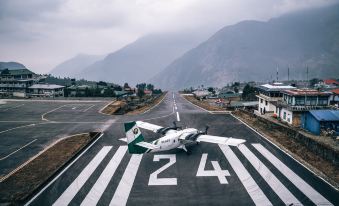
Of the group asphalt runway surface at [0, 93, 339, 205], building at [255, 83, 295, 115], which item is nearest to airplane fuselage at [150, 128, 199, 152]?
asphalt runway surface at [0, 93, 339, 205]

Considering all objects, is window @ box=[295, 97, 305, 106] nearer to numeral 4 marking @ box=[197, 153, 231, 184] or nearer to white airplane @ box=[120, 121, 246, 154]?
white airplane @ box=[120, 121, 246, 154]

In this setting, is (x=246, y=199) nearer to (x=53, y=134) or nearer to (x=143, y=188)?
(x=143, y=188)

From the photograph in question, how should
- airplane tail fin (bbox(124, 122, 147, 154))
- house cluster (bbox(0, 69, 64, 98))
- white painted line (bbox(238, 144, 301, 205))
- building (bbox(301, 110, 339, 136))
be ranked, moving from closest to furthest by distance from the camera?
1. white painted line (bbox(238, 144, 301, 205))
2. airplane tail fin (bbox(124, 122, 147, 154))
3. building (bbox(301, 110, 339, 136))
4. house cluster (bbox(0, 69, 64, 98))

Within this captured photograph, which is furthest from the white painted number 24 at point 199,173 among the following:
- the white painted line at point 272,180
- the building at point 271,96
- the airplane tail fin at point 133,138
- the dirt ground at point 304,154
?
the building at point 271,96

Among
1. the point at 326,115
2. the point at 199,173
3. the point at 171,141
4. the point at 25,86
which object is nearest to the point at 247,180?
the point at 199,173

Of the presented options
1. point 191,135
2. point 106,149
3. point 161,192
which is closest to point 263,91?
point 191,135

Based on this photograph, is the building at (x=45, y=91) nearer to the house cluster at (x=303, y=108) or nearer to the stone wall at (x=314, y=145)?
the house cluster at (x=303, y=108)
